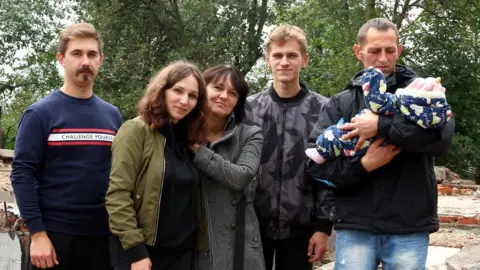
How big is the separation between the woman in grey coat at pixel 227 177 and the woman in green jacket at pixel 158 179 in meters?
0.08

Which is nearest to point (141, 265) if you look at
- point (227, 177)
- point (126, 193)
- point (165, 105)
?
point (126, 193)

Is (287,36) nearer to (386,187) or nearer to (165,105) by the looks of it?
(165,105)

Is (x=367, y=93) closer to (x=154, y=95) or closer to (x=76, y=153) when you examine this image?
(x=154, y=95)

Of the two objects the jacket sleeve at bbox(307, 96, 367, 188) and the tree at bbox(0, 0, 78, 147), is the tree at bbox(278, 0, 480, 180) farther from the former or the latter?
the jacket sleeve at bbox(307, 96, 367, 188)

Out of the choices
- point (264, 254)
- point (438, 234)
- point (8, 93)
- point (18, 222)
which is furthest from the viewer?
point (8, 93)

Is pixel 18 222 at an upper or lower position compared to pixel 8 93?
lower

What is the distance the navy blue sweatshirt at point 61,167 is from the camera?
309cm

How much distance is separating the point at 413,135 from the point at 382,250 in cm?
56

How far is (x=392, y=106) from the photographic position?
2.66 meters

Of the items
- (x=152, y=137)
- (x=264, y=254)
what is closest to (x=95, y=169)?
(x=152, y=137)

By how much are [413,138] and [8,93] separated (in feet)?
71.2

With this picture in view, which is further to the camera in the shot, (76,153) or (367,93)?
(76,153)

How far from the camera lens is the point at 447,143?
2.65 meters

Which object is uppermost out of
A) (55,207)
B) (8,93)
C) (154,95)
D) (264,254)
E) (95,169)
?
(8,93)
